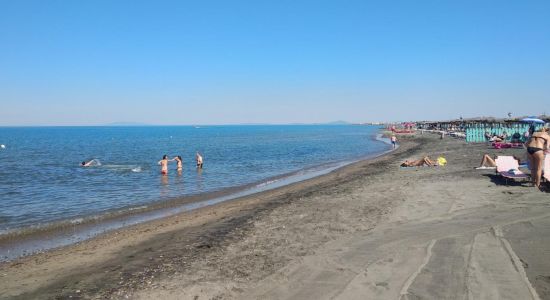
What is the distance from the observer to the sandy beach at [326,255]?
6.16m

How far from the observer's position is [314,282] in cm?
642

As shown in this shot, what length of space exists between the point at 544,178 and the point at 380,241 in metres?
7.61

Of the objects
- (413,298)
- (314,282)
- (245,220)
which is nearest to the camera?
(413,298)

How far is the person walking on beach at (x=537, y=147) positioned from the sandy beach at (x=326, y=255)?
32.5 inches

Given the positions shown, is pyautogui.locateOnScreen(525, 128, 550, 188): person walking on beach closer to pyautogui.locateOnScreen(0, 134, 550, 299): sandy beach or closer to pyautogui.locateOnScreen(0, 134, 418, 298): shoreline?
pyautogui.locateOnScreen(0, 134, 550, 299): sandy beach

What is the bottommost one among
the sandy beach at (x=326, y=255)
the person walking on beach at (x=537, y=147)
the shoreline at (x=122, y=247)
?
the shoreline at (x=122, y=247)

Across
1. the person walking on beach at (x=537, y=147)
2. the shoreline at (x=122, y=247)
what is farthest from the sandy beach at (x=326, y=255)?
the person walking on beach at (x=537, y=147)

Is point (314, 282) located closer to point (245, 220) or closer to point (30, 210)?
point (245, 220)

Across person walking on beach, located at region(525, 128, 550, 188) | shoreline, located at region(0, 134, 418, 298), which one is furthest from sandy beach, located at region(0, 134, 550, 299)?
person walking on beach, located at region(525, 128, 550, 188)

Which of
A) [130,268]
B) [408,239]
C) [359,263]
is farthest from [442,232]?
[130,268]

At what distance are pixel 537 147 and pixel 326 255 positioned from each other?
7.68 m

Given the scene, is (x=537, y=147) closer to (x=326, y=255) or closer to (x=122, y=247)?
(x=326, y=255)

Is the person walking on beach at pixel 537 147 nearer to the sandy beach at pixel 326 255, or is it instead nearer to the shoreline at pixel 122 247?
the sandy beach at pixel 326 255

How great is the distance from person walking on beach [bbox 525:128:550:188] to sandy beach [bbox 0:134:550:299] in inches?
32.5
